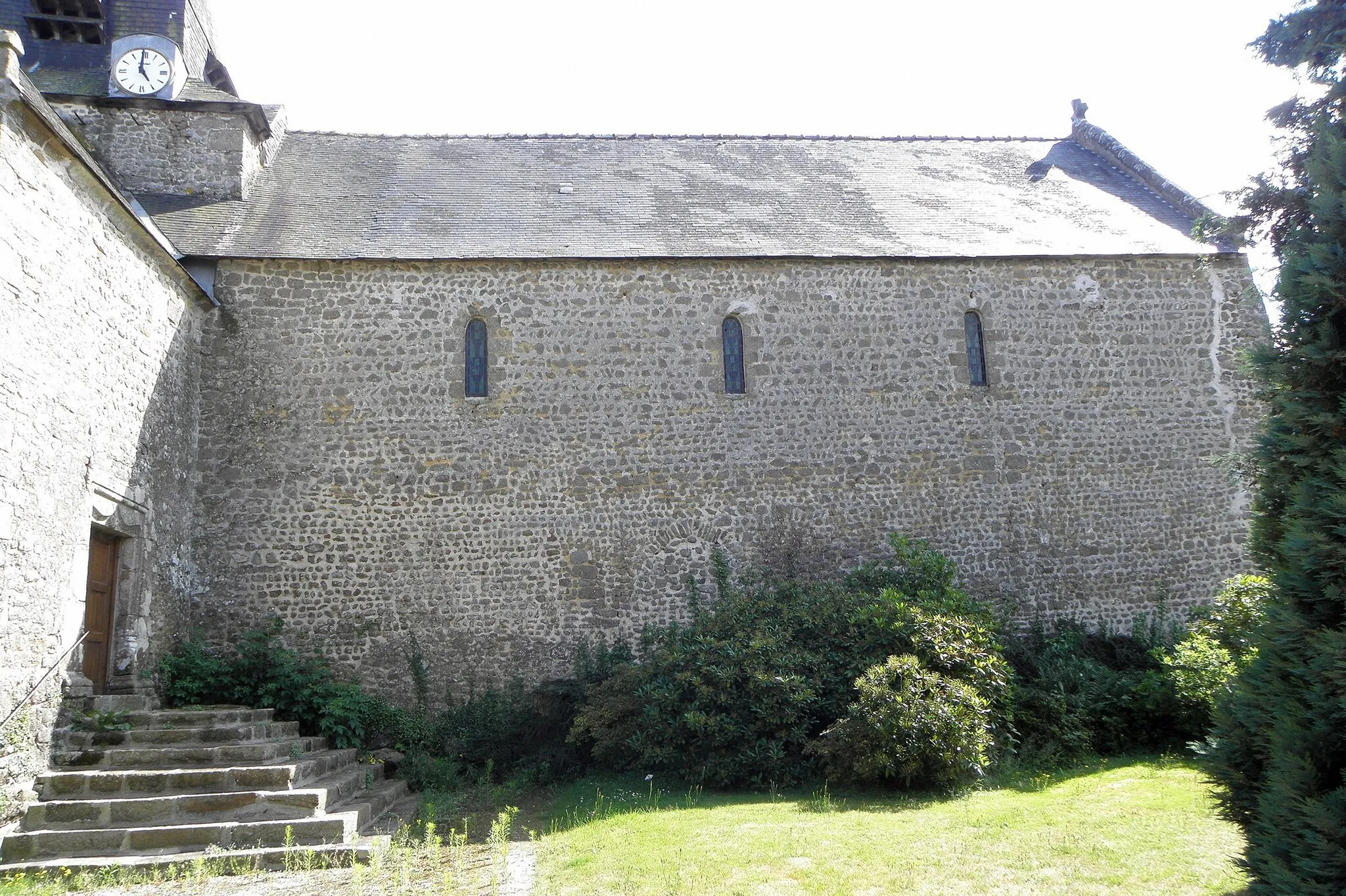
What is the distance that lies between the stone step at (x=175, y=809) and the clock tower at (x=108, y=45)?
30.9 feet

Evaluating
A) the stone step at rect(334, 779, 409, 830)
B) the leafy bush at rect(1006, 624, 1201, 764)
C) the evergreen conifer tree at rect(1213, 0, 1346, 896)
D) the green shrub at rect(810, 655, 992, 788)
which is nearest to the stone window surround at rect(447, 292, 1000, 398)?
the leafy bush at rect(1006, 624, 1201, 764)

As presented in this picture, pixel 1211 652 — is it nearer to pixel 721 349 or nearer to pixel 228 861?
pixel 721 349

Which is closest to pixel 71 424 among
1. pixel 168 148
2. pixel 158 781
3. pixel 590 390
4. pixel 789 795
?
pixel 158 781

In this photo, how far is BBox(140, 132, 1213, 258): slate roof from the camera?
12.0 metres

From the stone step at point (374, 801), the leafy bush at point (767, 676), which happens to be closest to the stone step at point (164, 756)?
the stone step at point (374, 801)

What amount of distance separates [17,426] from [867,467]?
884cm

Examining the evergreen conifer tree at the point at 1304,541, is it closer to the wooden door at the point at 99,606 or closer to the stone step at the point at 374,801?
the stone step at the point at 374,801

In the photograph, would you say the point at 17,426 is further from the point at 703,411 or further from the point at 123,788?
the point at 703,411

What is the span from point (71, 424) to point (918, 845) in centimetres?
758

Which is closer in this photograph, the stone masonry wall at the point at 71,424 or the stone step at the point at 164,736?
the stone masonry wall at the point at 71,424

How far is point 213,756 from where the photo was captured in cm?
805

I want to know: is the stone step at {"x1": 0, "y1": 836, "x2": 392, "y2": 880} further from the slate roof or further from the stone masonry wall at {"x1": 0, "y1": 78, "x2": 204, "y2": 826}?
the slate roof

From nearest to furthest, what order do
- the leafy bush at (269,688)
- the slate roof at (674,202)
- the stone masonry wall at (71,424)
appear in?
the stone masonry wall at (71,424)
the leafy bush at (269,688)
the slate roof at (674,202)

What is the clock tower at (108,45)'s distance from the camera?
1272 centimetres
